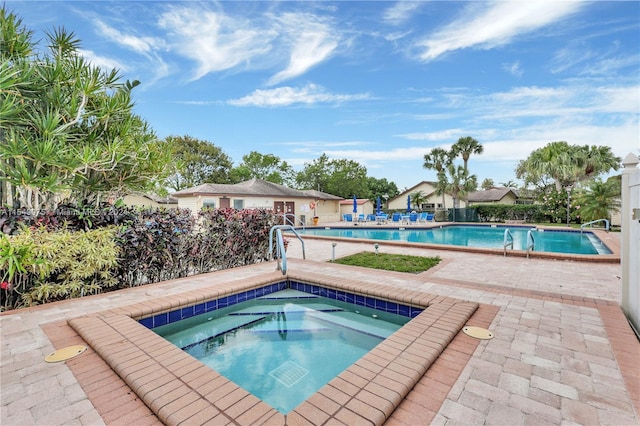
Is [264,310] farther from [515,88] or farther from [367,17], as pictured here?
[515,88]

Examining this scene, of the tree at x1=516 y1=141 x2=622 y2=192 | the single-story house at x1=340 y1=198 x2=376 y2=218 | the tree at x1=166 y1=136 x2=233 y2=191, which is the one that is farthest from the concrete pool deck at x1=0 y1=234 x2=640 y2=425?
the tree at x1=166 y1=136 x2=233 y2=191

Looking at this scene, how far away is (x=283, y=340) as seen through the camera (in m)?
3.79

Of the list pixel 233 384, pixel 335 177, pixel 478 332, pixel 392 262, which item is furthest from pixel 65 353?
pixel 335 177

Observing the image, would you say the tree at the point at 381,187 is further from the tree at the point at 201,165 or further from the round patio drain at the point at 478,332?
the round patio drain at the point at 478,332

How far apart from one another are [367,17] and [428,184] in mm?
28206

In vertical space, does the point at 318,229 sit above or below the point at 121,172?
below

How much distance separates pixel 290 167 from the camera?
41625 millimetres

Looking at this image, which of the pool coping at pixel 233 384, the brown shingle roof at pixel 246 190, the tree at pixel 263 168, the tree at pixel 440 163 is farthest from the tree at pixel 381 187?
the pool coping at pixel 233 384

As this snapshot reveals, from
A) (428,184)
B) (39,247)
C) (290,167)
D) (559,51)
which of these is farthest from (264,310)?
(290,167)

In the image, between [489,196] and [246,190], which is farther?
[489,196]

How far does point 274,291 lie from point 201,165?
3176cm

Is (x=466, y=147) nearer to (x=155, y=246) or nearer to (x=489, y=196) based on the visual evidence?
(x=489, y=196)

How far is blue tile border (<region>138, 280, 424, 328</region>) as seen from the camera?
13.5ft

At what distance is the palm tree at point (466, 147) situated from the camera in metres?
27.2
